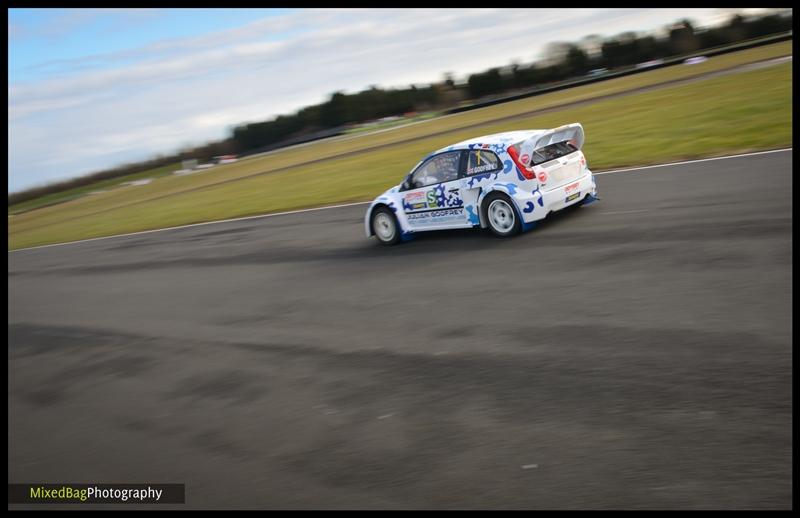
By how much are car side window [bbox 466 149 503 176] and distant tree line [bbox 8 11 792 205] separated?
179 feet

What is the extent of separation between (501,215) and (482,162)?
87cm

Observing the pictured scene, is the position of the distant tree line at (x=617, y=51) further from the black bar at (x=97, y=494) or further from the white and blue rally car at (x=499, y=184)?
the black bar at (x=97, y=494)

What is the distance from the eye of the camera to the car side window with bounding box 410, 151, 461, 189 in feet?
36.4

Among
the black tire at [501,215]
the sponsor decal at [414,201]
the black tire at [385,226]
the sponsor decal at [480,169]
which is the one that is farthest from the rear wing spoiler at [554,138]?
the black tire at [385,226]

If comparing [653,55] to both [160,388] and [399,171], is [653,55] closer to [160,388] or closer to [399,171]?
[399,171]

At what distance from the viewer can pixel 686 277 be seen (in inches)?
285

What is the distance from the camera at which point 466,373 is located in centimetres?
588

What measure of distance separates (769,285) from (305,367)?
450 cm

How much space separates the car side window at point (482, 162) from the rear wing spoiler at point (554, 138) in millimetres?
428

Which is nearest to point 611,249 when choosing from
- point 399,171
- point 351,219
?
point 351,219

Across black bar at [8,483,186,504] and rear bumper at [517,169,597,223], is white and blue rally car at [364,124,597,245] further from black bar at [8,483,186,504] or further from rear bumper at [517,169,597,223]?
black bar at [8,483,186,504]

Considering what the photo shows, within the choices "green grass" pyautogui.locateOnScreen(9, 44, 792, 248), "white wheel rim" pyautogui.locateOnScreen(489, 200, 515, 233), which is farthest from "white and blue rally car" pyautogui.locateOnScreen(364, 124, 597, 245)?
"green grass" pyautogui.locateOnScreen(9, 44, 792, 248)

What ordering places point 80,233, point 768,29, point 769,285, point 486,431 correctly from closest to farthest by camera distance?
1. point 486,431
2. point 769,285
3. point 80,233
4. point 768,29

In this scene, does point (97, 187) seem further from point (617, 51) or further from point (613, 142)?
point (613, 142)
